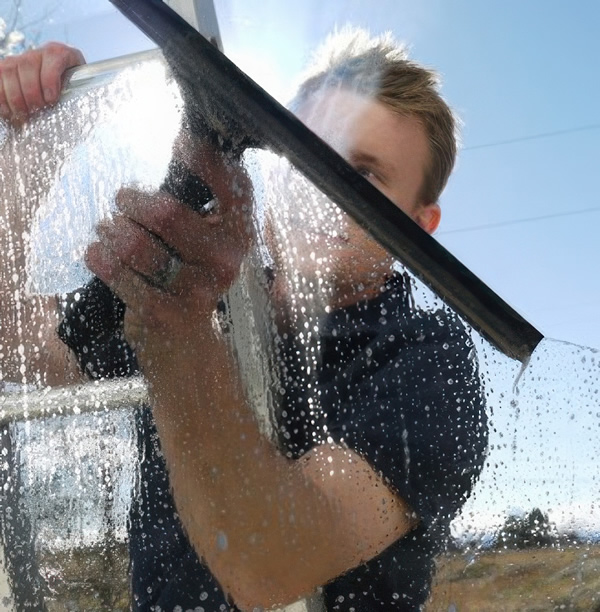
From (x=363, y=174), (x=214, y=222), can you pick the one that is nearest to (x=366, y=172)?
(x=363, y=174)

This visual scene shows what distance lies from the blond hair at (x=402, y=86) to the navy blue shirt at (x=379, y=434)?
11 centimetres

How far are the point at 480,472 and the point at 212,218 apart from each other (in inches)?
11.7

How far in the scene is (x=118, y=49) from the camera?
72 centimetres

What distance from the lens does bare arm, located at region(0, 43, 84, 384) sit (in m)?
0.74

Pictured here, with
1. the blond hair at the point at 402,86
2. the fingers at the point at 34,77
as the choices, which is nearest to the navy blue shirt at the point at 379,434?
the blond hair at the point at 402,86

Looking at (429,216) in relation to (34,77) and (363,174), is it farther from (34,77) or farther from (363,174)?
(34,77)

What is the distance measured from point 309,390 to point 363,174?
18 centimetres

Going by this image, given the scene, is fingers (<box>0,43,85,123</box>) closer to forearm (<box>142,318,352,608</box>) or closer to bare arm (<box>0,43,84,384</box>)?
bare arm (<box>0,43,84,384</box>)

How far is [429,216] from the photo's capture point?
714mm

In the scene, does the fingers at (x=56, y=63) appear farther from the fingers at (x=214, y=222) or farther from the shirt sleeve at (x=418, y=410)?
the shirt sleeve at (x=418, y=410)

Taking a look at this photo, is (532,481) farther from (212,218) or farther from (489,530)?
(212,218)

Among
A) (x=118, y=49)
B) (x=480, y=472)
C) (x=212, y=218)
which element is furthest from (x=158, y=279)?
(x=480, y=472)

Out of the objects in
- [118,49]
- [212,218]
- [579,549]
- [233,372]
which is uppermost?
[118,49]

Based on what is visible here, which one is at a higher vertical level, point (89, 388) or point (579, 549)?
point (89, 388)
